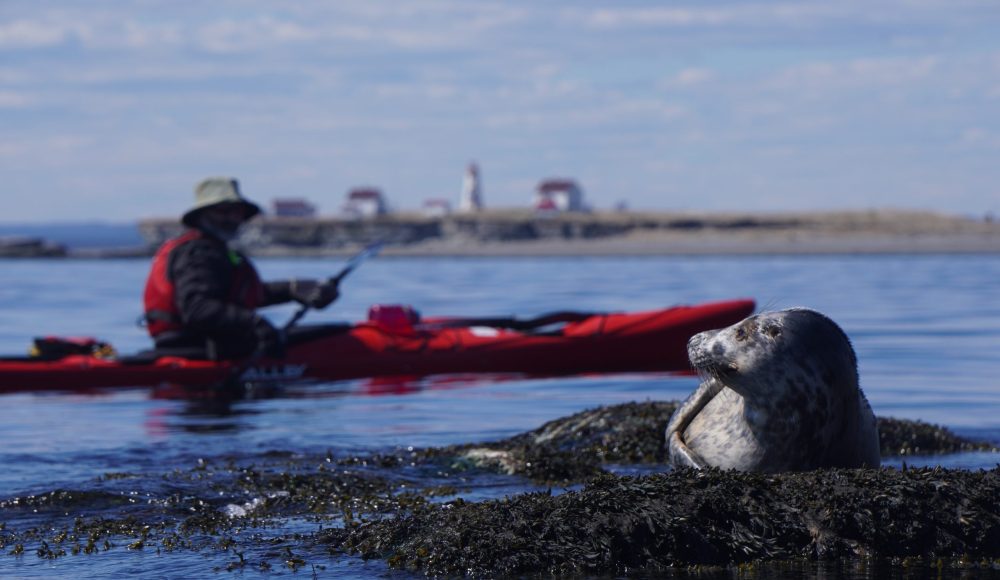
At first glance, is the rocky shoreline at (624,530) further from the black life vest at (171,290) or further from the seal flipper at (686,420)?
the black life vest at (171,290)

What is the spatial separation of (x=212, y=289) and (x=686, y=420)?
6930 millimetres

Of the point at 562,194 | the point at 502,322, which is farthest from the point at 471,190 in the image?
the point at 502,322

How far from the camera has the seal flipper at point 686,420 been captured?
21.5 feet

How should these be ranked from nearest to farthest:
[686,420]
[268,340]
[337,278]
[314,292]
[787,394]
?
[787,394] → [686,420] → [314,292] → [268,340] → [337,278]

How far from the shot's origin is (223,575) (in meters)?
5.50

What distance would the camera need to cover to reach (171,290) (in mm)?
13023

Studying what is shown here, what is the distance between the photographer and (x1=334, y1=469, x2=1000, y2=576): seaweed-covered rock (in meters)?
5.49

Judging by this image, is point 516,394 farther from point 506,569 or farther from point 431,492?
point 506,569

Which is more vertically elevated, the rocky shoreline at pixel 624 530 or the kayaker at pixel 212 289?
the kayaker at pixel 212 289

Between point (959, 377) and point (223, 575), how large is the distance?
31.8ft

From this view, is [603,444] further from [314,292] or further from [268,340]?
[268,340]

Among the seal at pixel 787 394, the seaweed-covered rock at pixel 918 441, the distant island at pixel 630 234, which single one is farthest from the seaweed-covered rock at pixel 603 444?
the distant island at pixel 630 234

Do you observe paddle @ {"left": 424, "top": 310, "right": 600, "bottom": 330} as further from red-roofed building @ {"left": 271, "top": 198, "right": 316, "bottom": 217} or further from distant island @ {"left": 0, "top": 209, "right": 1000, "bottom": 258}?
red-roofed building @ {"left": 271, "top": 198, "right": 316, "bottom": 217}

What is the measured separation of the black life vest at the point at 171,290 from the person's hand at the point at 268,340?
0.31 metres
